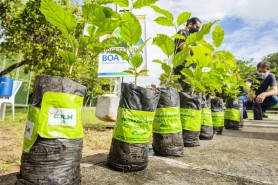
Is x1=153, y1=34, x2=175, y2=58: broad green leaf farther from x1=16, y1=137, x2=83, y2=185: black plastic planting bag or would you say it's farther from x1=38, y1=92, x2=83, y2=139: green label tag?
x1=16, y1=137, x2=83, y2=185: black plastic planting bag

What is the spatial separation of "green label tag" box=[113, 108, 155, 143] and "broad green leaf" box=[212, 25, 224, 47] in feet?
3.78

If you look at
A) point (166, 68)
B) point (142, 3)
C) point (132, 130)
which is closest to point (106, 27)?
point (142, 3)

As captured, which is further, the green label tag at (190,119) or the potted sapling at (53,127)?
the green label tag at (190,119)

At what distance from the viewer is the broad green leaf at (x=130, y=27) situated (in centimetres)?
121

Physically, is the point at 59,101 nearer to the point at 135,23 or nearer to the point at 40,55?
the point at 135,23

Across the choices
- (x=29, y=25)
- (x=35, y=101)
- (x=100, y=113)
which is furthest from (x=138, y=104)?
(x=29, y=25)

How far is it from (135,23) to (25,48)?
207 inches

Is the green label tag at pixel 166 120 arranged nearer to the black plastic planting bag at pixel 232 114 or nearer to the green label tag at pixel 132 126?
the green label tag at pixel 132 126

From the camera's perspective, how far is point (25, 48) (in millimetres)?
5664

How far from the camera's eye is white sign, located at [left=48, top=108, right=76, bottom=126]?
3.04 feet

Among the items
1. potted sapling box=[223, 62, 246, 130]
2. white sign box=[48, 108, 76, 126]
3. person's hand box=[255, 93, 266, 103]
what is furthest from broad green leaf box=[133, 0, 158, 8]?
person's hand box=[255, 93, 266, 103]

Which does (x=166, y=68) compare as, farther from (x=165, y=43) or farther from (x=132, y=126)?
(x=132, y=126)

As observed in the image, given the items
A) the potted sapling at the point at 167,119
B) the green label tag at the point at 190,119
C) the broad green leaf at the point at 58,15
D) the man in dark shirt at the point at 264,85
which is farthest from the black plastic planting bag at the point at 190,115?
Answer: the man in dark shirt at the point at 264,85

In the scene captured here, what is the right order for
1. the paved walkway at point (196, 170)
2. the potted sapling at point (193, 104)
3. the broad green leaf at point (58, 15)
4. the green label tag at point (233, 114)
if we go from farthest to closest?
the green label tag at point (233, 114)
the potted sapling at point (193, 104)
the paved walkway at point (196, 170)
the broad green leaf at point (58, 15)
